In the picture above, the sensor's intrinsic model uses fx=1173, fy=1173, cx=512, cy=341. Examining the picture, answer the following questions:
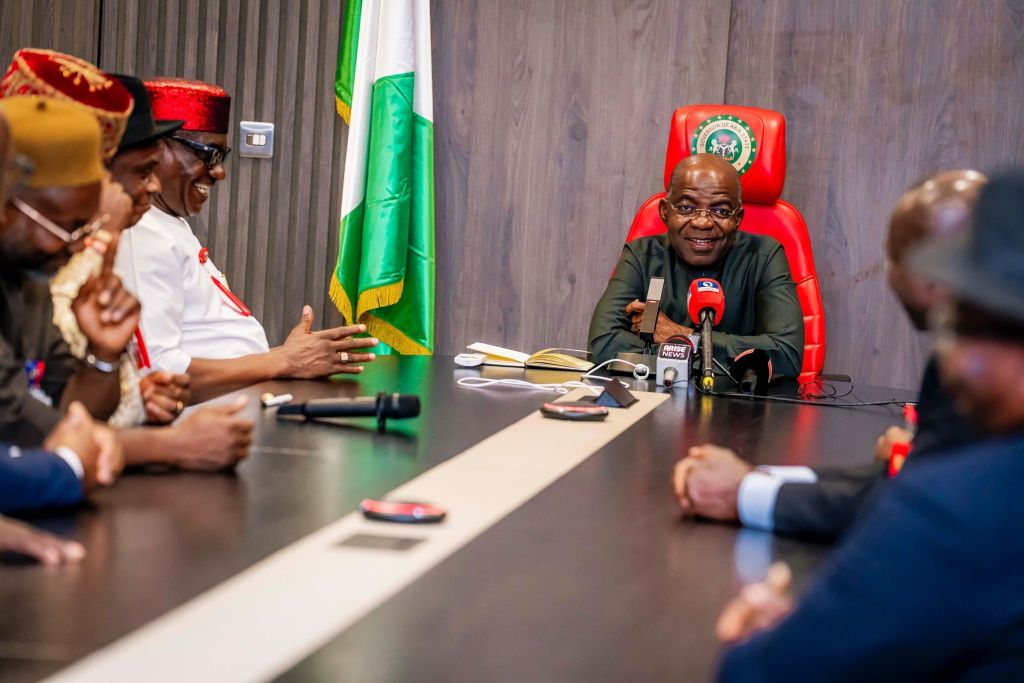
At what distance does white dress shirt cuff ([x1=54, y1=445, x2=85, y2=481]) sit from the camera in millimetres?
1545

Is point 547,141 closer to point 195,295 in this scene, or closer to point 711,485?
point 195,295

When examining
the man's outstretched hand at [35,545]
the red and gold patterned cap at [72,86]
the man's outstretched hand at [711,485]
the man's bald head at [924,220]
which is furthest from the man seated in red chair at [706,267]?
the man's outstretched hand at [35,545]

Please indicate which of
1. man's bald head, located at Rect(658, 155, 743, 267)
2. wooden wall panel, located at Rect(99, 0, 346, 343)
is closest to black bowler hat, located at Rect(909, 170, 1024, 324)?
man's bald head, located at Rect(658, 155, 743, 267)

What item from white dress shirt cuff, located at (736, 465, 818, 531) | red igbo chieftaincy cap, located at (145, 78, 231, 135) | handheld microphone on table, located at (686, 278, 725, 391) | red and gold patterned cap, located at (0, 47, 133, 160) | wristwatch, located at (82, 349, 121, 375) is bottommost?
white dress shirt cuff, located at (736, 465, 818, 531)

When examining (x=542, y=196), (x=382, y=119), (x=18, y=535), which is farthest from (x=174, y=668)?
(x=542, y=196)

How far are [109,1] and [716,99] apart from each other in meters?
2.61

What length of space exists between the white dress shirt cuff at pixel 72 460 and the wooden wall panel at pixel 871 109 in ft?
12.8

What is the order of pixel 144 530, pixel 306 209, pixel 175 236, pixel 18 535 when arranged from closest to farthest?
pixel 18 535 → pixel 144 530 → pixel 175 236 → pixel 306 209

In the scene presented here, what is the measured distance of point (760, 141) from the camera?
429 centimetres

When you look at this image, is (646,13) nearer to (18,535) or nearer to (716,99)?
(716,99)

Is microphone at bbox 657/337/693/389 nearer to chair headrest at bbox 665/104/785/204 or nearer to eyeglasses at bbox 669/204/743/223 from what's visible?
eyeglasses at bbox 669/204/743/223

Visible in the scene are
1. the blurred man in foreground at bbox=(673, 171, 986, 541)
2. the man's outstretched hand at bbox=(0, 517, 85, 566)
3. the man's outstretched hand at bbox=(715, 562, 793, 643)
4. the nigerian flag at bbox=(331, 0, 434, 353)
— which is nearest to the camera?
the man's outstretched hand at bbox=(715, 562, 793, 643)

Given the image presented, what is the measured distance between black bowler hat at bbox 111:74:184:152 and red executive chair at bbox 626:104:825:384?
217 cm

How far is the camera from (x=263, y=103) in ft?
16.4
